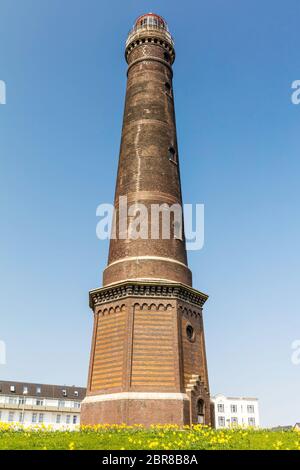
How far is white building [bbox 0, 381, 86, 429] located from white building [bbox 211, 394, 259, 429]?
30.9 m

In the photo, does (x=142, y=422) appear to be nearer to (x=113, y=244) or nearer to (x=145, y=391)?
(x=145, y=391)

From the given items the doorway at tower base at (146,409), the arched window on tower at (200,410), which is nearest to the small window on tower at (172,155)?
the doorway at tower base at (146,409)

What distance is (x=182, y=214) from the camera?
90.5ft

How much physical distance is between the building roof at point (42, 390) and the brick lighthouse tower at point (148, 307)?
A: 2041 inches

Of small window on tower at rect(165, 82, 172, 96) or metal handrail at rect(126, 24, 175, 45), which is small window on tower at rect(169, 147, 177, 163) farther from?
metal handrail at rect(126, 24, 175, 45)

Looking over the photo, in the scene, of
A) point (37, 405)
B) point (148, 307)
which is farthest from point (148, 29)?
point (37, 405)

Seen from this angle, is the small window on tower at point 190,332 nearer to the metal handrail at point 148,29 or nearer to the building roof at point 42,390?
the metal handrail at point 148,29

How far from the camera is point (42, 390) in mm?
71625

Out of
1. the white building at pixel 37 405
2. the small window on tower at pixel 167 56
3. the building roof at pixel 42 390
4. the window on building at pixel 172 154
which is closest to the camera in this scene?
the window on building at pixel 172 154

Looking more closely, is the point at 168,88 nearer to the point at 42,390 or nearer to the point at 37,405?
the point at 37,405

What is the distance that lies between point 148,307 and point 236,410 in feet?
247

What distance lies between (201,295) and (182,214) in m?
5.47

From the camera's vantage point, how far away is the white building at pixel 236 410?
8748 cm
